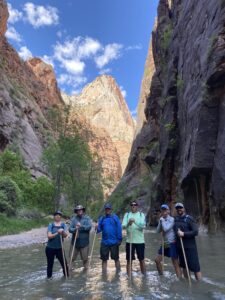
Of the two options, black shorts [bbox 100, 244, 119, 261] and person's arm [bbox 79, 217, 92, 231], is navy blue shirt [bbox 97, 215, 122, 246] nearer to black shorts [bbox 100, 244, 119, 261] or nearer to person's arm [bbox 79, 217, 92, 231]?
black shorts [bbox 100, 244, 119, 261]

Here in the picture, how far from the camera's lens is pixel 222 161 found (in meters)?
21.5

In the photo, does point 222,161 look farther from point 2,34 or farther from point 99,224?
point 2,34

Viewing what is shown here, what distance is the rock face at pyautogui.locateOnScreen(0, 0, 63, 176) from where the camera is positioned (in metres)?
59.4

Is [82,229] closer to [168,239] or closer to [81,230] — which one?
[81,230]

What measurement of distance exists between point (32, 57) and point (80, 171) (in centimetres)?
8640

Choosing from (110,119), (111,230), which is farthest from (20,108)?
(110,119)

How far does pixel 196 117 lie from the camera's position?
2469cm

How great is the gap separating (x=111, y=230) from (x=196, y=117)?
601 inches

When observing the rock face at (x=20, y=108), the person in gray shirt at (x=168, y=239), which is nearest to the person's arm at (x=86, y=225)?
the person in gray shirt at (x=168, y=239)

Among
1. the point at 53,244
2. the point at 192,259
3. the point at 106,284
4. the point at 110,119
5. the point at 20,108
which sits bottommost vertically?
the point at 106,284

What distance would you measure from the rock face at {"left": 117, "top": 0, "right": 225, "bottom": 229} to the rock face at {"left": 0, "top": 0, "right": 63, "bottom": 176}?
27553 mm

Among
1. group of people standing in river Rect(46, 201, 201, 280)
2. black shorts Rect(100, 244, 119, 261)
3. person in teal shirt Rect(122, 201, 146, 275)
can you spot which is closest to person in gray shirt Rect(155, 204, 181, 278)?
group of people standing in river Rect(46, 201, 201, 280)

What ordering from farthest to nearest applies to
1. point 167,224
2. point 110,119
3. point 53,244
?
point 110,119, point 53,244, point 167,224

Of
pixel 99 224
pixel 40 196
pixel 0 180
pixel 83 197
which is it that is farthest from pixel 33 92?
pixel 99 224
